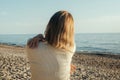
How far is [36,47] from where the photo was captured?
→ 3822mm

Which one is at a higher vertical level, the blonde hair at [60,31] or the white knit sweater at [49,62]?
the blonde hair at [60,31]

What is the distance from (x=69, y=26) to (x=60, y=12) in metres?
0.21

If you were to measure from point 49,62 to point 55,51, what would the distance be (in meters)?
0.15

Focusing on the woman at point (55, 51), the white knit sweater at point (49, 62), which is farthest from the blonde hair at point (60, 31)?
the white knit sweater at point (49, 62)

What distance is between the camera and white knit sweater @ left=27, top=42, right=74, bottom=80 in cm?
385

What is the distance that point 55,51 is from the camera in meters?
3.90

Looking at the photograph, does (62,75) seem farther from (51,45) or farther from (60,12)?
(60,12)

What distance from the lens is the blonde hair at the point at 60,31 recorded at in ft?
12.4

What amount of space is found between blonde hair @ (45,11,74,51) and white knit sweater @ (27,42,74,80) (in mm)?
101

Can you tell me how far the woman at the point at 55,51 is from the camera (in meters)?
3.79

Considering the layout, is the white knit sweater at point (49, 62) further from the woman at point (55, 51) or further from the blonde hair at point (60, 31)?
the blonde hair at point (60, 31)

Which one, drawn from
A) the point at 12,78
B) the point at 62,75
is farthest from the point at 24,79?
the point at 62,75

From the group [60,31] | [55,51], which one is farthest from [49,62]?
[60,31]

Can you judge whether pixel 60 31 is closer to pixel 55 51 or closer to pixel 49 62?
pixel 55 51
